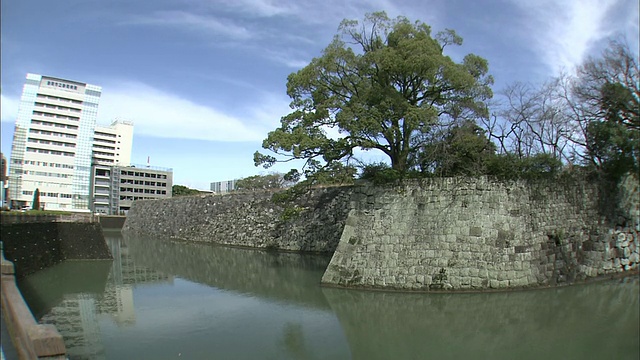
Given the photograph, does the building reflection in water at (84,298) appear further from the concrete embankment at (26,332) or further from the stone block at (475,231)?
the stone block at (475,231)

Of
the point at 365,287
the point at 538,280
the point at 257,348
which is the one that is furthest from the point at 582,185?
the point at 257,348

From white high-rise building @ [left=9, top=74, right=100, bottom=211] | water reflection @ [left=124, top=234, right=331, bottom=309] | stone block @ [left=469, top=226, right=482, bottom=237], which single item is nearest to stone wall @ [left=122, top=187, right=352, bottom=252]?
water reflection @ [left=124, top=234, right=331, bottom=309]

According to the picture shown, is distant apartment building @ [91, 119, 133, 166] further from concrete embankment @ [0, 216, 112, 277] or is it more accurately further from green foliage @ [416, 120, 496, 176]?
green foliage @ [416, 120, 496, 176]

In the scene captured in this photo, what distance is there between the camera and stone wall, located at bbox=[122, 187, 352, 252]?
19.0 m

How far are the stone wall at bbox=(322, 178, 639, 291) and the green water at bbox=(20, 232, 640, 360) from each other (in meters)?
0.43

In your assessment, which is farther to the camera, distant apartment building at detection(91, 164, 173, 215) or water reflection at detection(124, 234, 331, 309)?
distant apartment building at detection(91, 164, 173, 215)

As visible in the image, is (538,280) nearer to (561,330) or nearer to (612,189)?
(561,330)

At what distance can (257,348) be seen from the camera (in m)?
6.71

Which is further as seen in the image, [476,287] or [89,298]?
[89,298]

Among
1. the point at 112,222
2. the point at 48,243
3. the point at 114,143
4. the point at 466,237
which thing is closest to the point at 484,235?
the point at 466,237

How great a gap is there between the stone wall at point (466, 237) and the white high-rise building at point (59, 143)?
14.2 metres

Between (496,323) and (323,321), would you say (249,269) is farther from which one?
(496,323)

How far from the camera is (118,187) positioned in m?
62.1

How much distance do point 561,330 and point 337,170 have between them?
6.87 m
